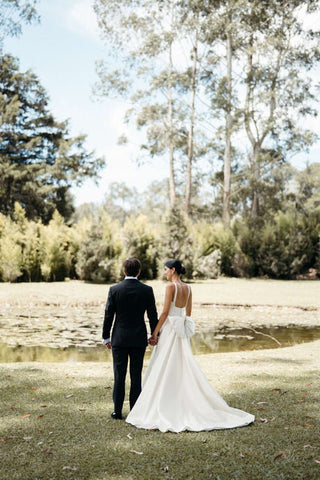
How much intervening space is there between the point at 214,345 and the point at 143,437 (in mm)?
6065

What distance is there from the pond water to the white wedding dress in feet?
13.6

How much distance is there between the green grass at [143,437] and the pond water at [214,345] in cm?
208

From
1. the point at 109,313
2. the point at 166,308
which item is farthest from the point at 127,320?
the point at 166,308

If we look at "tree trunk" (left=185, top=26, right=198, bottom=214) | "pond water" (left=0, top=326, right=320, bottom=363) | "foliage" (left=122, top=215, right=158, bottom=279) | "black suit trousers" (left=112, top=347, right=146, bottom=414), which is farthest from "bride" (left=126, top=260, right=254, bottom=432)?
"tree trunk" (left=185, top=26, right=198, bottom=214)

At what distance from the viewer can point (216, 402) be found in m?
4.97

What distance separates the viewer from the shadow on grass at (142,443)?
376 cm

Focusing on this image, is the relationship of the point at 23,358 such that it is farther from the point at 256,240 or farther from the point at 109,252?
the point at 256,240

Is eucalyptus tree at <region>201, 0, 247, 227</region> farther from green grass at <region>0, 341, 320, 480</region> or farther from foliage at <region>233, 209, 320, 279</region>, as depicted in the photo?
green grass at <region>0, 341, 320, 480</region>

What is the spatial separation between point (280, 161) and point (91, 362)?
28.9 metres

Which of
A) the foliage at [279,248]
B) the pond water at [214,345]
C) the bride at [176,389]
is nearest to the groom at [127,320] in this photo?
the bride at [176,389]

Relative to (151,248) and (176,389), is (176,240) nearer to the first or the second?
(151,248)

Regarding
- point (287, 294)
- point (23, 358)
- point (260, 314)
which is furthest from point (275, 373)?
point (287, 294)

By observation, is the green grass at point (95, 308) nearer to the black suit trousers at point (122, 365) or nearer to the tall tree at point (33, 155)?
the black suit trousers at point (122, 365)

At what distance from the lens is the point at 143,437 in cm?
448
